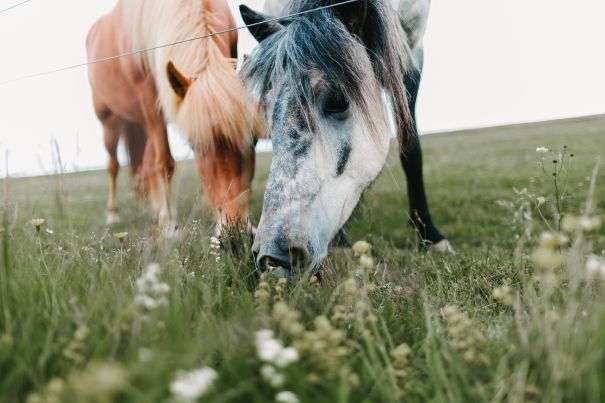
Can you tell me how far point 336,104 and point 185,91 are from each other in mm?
1395

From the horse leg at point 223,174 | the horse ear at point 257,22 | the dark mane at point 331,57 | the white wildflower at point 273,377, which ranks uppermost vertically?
the horse ear at point 257,22

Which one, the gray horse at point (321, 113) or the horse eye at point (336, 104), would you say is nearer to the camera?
the gray horse at point (321, 113)

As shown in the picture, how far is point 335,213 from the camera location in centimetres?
246

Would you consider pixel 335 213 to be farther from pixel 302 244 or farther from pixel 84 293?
pixel 84 293

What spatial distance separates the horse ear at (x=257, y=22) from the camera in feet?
10.5

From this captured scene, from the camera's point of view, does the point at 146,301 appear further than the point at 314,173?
No

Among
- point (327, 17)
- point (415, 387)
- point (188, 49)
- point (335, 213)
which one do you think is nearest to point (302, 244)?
point (335, 213)

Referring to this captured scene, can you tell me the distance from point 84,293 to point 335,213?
119 cm

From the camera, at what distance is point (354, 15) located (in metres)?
2.78

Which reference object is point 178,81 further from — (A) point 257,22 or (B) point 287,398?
(B) point 287,398

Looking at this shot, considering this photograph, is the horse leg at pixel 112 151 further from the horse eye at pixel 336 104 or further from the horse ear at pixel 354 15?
the horse eye at pixel 336 104

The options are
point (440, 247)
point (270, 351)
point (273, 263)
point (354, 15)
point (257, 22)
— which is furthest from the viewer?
point (440, 247)

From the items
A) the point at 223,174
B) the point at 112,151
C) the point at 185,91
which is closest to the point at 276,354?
the point at 223,174

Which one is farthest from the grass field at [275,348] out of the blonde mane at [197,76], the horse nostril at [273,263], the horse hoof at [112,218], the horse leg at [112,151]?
the horse leg at [112,151]
